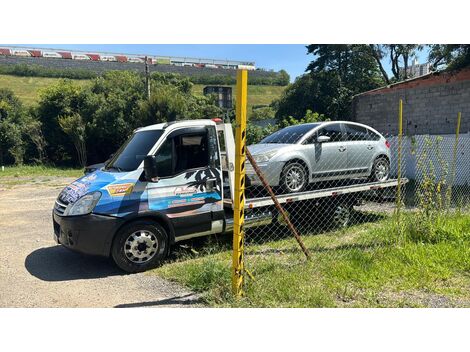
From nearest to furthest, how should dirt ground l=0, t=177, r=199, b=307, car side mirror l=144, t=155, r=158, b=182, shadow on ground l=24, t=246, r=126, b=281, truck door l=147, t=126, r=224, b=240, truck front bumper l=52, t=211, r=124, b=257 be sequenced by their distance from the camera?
1. dirt ground l=0, t=177, r=199, b=307
2. truck front bumper l=52, t=211, r=124, b=257
3. car side mirror l=144, t=155, r=158, b=182
4. shadow on ground l=24, t=246, r=126, b=281
5. truck door l=147, t=126, r=224, b=240

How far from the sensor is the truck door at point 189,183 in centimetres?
558

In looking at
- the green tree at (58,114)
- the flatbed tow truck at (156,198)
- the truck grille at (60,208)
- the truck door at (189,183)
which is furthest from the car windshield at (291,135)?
the green tree at (58,114)

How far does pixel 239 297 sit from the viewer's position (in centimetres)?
420

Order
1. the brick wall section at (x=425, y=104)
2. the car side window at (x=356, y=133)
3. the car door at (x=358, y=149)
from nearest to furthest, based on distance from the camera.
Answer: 1. the car door at (x=358, y=149)
2. the car side window at (x=356, y=133)
3. the brick wall section at (x=425, y=104)

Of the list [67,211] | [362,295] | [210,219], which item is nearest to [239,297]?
[362,295]

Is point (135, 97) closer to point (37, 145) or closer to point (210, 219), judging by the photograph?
point (37, 145)

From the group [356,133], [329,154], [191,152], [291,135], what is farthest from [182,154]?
[356,133]

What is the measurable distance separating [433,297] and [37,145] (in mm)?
32829

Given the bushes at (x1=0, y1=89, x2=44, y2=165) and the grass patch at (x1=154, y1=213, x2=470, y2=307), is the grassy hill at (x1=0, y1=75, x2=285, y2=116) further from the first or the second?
the grass patch at (x1=154, y1=213, x2=470, y2=307)

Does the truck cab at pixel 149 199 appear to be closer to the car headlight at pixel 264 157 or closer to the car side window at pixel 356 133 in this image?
the car headlight at pixel 264 157

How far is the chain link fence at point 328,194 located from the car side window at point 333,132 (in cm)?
2

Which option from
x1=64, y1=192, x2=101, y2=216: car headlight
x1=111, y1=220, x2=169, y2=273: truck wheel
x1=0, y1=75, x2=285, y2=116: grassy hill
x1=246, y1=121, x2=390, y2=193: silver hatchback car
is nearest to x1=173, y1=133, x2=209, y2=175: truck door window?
x1=246, y1=121, x2=390, y2=193: silver hatchback car

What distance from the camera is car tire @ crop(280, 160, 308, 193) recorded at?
6.37m

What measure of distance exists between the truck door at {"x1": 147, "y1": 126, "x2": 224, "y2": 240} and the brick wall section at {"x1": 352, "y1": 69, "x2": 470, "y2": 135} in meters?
12.8
